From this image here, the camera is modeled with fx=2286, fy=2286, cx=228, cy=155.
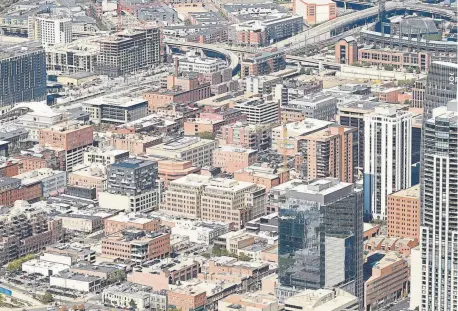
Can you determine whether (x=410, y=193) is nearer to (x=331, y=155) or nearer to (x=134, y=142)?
(x=331, y=155)

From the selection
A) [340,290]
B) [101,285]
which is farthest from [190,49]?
[340,290]

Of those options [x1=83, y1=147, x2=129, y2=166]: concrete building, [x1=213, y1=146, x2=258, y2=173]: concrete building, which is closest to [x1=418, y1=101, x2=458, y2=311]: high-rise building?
[x1=213, y1=146, x2=258, y2=173]: concrete building

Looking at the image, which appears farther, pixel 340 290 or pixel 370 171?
pixel 370 171

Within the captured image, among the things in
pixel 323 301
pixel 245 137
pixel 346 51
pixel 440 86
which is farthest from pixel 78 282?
pixel 346 51

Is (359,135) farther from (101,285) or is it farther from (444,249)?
(444,249)

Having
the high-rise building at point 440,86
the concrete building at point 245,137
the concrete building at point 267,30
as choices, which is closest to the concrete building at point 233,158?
the concrete building at point 245,137
